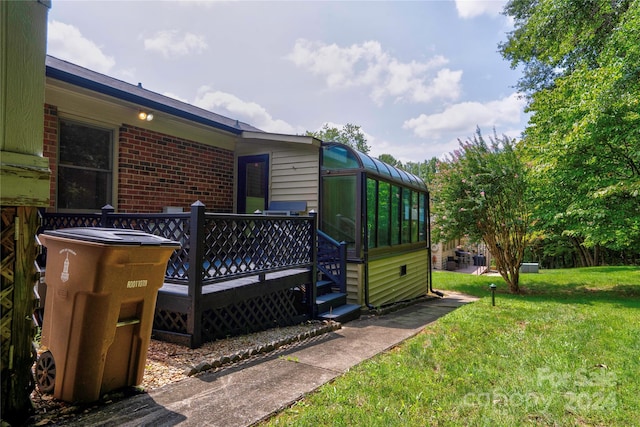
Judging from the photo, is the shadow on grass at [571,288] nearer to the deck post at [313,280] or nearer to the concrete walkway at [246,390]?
the deck post at [313,280]

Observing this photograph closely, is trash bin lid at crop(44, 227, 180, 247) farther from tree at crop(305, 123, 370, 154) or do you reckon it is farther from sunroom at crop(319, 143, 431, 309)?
tree at crop(305, 123, 370, 154)

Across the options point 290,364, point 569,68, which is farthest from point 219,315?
point 569,68

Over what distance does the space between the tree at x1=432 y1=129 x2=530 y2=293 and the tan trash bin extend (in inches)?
409

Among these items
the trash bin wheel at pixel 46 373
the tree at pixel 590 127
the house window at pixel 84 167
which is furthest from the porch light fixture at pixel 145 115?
the tree at pixel 590 127

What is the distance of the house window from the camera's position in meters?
5.05

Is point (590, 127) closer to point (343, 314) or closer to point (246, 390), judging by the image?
point (343, 314)

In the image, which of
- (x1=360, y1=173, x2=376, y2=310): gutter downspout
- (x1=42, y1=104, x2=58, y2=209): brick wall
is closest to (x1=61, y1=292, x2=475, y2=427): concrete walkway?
(x1=360, y1=173, x2=376, y2=310): gutter downspout

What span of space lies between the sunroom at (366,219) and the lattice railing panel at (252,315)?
1.99 m

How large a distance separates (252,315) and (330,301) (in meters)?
1.71

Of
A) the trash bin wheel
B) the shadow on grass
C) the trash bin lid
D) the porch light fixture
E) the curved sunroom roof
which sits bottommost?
the shadow on grass

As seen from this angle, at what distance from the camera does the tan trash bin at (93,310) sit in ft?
7.22

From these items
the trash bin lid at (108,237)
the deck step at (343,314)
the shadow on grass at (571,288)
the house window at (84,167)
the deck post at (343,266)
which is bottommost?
the shadow on grass at (571,288)

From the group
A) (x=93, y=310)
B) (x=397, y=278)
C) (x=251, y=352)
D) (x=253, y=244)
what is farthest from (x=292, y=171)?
(x=93, y=310)

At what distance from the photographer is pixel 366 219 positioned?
6.97 meters
